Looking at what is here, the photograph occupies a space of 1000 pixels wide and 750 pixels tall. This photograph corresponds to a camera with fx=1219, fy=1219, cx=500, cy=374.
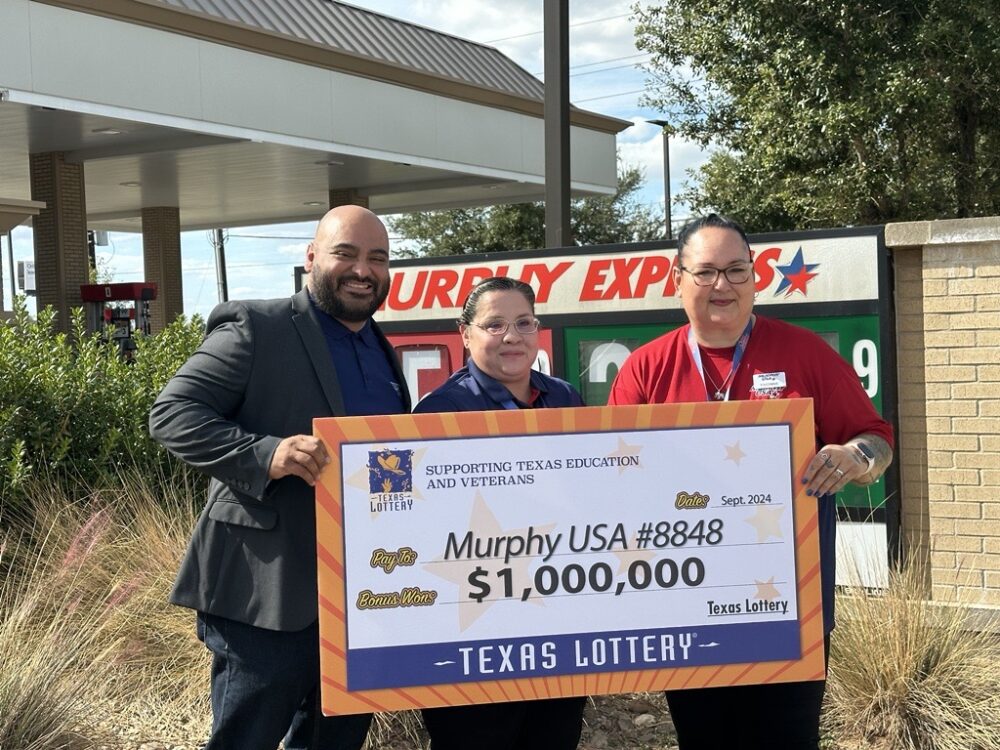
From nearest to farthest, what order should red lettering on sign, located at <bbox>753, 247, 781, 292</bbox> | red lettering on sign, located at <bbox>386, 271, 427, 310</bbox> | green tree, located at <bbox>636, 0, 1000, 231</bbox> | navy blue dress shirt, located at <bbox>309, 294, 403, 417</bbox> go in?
navy blue dress shirt, located at <bbox>309, 294, 403, 417</bbox>
red lettering on sign, located at <bbox>753, 247, 781, 292</bbox>
red lettering on sign, located at <bbox>386, 271, 427, 310</bbox>
green tree, located at <bbox>636, 0, 1000, 231</bbox>

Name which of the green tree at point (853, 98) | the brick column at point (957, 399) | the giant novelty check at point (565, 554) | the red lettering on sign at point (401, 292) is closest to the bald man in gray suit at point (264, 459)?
the giant novelty check at point (565, 554)

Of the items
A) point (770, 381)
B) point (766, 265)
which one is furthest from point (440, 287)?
point (770, 381)

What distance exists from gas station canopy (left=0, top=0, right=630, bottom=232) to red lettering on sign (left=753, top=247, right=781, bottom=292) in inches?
540

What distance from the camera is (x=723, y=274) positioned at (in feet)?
11.2

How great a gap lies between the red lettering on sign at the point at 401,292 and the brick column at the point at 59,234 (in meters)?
16.7

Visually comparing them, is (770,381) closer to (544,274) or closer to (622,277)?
(622,277)

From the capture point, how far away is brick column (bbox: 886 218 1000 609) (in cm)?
610

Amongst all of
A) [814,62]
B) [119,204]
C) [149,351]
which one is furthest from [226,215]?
[149,351]

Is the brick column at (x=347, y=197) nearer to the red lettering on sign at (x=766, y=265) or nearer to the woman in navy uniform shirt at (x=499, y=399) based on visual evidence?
the red lettering on sign at (x=766, y=265)

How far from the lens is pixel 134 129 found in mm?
20688

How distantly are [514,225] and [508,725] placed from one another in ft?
126

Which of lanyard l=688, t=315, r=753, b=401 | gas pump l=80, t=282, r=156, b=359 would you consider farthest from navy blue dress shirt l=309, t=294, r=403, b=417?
gas pump l=80, t=282, r=156, b=359

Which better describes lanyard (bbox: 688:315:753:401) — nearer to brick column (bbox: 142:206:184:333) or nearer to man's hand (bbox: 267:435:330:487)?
man's hand (bbox: 267:435:330:487)

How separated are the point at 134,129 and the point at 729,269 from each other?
1899 cm
